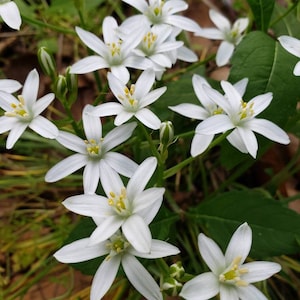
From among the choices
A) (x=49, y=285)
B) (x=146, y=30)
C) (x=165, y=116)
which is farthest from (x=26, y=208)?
(x=146, y=30)

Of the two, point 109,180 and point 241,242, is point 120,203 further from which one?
point 241,242

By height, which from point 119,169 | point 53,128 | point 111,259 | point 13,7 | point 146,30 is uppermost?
point 13,7

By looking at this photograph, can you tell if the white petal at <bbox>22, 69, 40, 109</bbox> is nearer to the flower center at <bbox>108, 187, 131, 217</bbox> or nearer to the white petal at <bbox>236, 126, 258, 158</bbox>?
the flower center at <bbox>108, 187, 131, 217</bbox>

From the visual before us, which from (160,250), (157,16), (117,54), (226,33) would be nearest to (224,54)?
(226,33)

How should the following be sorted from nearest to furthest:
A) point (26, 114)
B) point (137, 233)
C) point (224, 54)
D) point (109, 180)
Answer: point (137, 233) → point (109, 180) → point (26, 114) → point (224, 54)

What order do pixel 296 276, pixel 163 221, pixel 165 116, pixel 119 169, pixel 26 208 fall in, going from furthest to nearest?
pixel 26 208 < pixel 296 276 < pixel 165 116 < pixel 163 221 < pixel 119 169

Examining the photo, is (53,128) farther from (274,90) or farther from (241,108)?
(274,90)

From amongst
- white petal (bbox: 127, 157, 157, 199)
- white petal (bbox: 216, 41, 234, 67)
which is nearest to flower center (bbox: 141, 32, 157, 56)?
white petal (bbox: 216, 41, 234, 67)
